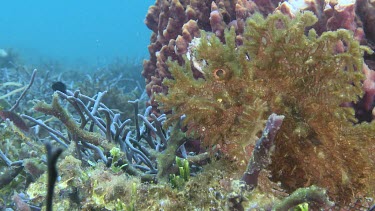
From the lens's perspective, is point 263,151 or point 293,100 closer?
point 263,151

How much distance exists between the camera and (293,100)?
6.24ft

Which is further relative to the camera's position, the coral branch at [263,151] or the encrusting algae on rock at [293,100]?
the encrusting algae on rock at [293,100]

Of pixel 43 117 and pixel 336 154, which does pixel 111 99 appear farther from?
pixel 336 154

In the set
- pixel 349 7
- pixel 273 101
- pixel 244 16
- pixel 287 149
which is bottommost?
pixel 287 149

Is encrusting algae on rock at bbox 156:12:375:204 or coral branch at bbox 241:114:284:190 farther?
encrusting algae on rock at bbox 156:12:375:204

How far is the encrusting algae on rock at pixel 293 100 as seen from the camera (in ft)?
5.97

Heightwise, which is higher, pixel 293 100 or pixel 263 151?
pixel 293 100

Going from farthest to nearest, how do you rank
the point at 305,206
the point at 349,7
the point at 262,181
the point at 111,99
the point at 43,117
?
the point at 111,99 → the point at 43,117 → the point at 349,7 → the point at 262,181 → the point at 305,206

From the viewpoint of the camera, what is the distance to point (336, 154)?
Result: 1.84 metres

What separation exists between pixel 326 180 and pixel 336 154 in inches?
6.5

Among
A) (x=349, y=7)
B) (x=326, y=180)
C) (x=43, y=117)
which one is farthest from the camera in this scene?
(x=43, y=117)

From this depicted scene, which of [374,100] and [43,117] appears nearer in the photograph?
[374,100]

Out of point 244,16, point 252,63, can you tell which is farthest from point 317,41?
point 244,16

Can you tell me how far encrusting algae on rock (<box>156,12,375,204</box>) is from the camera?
182 centimetres
